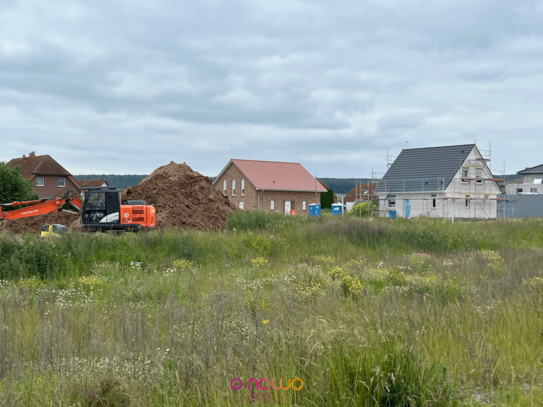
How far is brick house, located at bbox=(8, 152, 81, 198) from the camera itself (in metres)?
66.0

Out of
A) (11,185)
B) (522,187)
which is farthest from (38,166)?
(522,187)

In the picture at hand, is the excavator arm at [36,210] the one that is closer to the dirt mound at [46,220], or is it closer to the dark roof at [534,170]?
the dirt mound at [46,220]

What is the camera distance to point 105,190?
57.2 ft

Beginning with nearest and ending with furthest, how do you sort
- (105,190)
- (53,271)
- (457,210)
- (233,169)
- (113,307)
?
(113,307)
(53,271)
(105,190)
(457,210)
(233,169)

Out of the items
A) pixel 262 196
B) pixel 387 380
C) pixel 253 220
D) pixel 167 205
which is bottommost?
pixel 387 380

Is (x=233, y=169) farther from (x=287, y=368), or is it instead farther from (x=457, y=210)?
(x=287, y=368)

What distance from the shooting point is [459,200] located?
50281 millimetres

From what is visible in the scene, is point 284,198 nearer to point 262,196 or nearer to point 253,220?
point 262,196

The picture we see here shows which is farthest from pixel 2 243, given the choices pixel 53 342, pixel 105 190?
pixel 53 342

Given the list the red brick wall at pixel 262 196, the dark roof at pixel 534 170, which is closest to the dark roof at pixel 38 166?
the red brick wall at pixel 262 196

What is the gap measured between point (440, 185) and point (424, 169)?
144 inches

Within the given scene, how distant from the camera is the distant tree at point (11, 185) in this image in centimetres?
4138

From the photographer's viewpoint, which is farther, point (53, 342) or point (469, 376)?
point (53, 342)

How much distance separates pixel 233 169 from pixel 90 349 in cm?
5608
